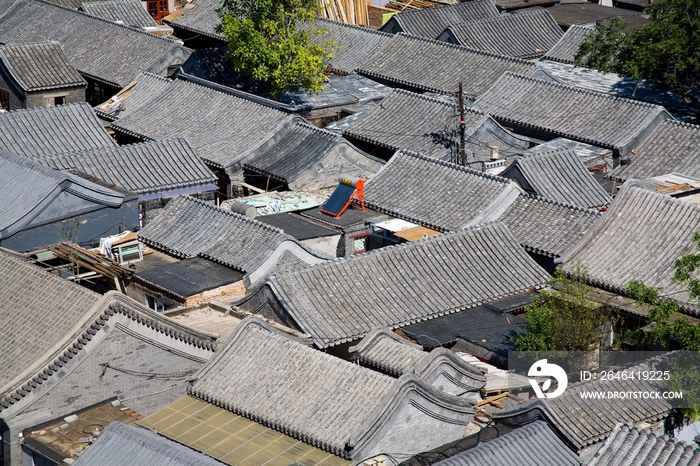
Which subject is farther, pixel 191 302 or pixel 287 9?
pixel 287 9

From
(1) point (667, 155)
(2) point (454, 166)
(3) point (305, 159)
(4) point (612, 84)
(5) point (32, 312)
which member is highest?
(5) point (32, 312)

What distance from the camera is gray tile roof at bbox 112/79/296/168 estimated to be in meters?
40.5

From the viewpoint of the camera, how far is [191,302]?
93.7 ft

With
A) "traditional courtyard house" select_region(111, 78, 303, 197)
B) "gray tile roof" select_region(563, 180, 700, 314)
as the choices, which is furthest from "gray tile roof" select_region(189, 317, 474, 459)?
"traditional courtyard house" select_region(111, 78, 303, 197)

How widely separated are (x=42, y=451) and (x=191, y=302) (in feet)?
25.8

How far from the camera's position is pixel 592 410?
872 inches

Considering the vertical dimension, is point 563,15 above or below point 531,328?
below

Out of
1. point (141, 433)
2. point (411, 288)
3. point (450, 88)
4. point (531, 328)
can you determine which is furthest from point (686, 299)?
point (450, 88)

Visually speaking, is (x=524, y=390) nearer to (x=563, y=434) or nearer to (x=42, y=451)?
(x=563, y=434)

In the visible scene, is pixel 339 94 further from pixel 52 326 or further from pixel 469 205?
pixel 52 326

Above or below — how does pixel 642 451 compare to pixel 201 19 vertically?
above

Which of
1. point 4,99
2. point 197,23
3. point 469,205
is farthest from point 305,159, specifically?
point 197,23

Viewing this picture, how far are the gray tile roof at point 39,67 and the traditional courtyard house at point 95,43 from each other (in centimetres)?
174

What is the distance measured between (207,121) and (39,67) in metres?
10.6
